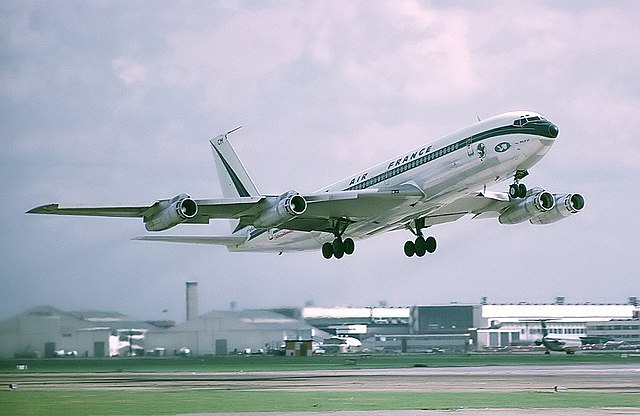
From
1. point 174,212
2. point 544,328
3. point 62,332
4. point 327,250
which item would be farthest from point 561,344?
point 62,332

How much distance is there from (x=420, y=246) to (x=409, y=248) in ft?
2.75

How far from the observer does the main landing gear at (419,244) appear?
63.8 m

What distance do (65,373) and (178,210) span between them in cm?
1359

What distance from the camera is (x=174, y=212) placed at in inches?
2103

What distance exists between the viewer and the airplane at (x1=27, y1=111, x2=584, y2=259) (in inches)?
2080

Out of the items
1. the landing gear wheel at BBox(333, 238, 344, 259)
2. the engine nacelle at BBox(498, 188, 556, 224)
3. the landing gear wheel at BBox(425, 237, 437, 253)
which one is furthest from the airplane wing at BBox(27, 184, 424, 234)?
the engine nacelle at BBox(498, 188, 556, 224)

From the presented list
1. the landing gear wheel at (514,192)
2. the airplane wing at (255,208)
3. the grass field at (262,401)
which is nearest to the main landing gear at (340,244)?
the airplane wing at (255,208)

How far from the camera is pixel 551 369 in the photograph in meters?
66.4

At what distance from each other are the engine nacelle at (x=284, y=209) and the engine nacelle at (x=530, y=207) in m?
12.9

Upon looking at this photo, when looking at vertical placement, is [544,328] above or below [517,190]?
below

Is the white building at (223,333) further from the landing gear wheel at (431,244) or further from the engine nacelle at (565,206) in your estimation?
the engine nacelle at (565,206)

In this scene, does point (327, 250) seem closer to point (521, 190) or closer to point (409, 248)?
point (409, 248)

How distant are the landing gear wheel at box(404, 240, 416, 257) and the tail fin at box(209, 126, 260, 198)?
13099mm

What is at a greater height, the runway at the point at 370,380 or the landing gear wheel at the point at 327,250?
the landing gear wheel at the point at 327,250
